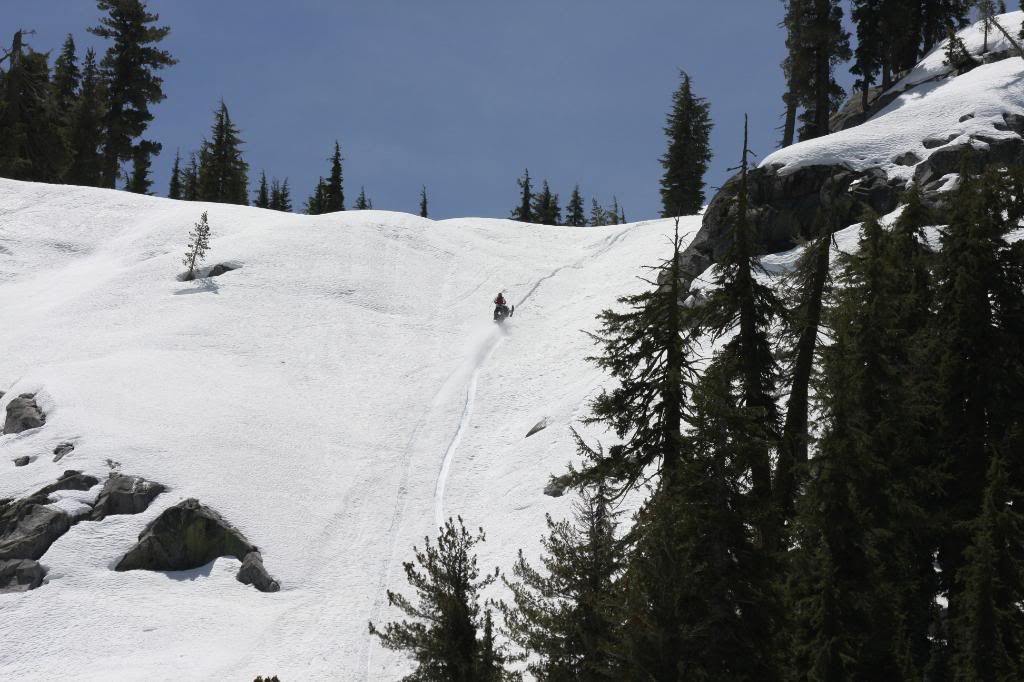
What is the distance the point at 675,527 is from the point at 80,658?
52.4 feet

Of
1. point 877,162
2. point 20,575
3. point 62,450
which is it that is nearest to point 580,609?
point 20,575

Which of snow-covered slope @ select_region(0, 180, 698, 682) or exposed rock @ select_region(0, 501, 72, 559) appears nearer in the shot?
snow-covered slope @ select_region(0, 180, 698, 682)

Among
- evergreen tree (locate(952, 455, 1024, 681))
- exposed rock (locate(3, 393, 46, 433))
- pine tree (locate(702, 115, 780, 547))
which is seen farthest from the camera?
exposed rock (locate(3, 393, 46, 433))

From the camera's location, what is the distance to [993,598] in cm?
1399

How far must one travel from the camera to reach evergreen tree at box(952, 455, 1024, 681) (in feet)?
43.6

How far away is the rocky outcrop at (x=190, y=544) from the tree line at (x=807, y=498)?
30.0 feet

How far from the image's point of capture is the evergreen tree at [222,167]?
267 ft

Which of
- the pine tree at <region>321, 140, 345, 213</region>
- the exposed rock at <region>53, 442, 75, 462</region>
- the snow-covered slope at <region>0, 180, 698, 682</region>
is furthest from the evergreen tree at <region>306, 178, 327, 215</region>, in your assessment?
the exposed rock at <region>53, 442, 75, 462</region>

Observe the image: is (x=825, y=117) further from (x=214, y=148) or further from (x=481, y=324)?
(x=214, y=148)

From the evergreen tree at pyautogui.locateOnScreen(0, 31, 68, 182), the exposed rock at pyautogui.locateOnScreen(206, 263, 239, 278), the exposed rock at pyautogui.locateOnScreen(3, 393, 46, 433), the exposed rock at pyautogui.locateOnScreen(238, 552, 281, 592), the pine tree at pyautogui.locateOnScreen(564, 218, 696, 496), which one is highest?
the evergreen tree at pyautogui.locateOnScreen(0, 31, 68, 182)

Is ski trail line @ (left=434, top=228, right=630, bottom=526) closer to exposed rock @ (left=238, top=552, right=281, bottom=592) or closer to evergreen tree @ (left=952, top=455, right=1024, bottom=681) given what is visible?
exposed rock @ (left=238, top=552, right=281, bottom=592)

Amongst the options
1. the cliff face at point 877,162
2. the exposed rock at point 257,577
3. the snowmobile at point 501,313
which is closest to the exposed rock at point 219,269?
the snowmobile at point 501,313

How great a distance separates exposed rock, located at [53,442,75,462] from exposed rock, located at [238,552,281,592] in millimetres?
7499

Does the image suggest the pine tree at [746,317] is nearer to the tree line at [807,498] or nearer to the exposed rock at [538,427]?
the tree line at [807,498]
